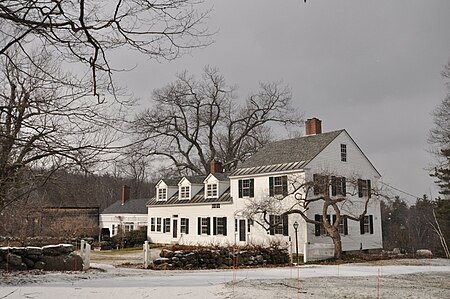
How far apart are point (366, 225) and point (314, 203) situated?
483cm

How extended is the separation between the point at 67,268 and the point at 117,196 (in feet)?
178

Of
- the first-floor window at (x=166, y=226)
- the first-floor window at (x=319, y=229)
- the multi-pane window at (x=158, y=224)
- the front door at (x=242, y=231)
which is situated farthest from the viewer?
the multi-pane window at (x=158, y=224)

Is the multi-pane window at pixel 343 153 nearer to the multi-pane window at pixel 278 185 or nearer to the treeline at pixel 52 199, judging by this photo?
the multi-pane window at pixel 278 185

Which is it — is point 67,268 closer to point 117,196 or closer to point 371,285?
point 371,285

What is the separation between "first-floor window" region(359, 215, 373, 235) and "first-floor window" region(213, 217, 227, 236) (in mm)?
8336

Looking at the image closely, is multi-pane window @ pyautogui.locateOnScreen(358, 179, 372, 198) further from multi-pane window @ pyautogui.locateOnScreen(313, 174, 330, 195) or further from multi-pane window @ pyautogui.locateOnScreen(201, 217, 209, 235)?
multi-pane window @ pyautogui.locateOnScreen(201, 217, 209, 235)

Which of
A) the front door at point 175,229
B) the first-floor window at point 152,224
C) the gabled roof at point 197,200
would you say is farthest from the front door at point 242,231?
the first-floor window at point 152,224

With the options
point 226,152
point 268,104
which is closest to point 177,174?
point 226,152

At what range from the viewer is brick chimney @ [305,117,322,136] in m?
30.0

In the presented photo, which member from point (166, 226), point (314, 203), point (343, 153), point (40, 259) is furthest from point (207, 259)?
point (166, 226)

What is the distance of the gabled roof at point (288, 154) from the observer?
26469 mm

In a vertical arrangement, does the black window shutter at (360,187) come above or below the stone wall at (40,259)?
above

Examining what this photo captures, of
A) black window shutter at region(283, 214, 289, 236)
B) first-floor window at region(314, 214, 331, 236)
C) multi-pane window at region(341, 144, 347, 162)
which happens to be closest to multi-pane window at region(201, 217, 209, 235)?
black window shutter at region(283, 214, 289, 236)

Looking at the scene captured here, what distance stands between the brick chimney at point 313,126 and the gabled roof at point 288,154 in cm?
81
